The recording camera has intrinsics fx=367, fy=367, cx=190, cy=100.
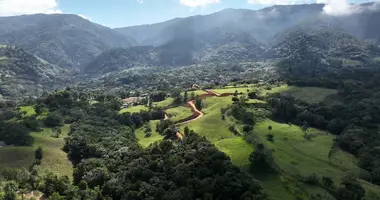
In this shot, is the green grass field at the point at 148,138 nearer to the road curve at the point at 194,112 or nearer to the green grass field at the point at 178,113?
the green grass field at the point at 178,113

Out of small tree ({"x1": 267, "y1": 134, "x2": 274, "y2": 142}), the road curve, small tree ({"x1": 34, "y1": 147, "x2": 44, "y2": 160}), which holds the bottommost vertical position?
the road curve

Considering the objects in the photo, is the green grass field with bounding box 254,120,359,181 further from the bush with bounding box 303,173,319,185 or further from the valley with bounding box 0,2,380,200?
the bush with bounding box 303,173,319,185

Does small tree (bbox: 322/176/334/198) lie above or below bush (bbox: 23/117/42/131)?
below

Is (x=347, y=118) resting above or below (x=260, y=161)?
below

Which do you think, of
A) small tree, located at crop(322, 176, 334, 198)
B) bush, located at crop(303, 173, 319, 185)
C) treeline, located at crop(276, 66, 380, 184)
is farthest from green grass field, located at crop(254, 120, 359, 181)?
small tree, located at crop(322, 176, 334, 198)

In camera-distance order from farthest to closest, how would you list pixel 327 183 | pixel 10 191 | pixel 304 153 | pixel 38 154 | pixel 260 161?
1. pixel 304 153
2. pixel 38 154
3. pixel 260 161
4. pixel 327 183
5. pixel 10 191

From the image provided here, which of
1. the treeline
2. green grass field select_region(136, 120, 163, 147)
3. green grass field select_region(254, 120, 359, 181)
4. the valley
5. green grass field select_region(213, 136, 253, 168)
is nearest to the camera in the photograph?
the valley

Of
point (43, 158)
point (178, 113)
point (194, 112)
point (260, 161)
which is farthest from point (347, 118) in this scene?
point (43, 158)

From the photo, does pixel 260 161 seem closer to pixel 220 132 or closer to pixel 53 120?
pixel 220 132
